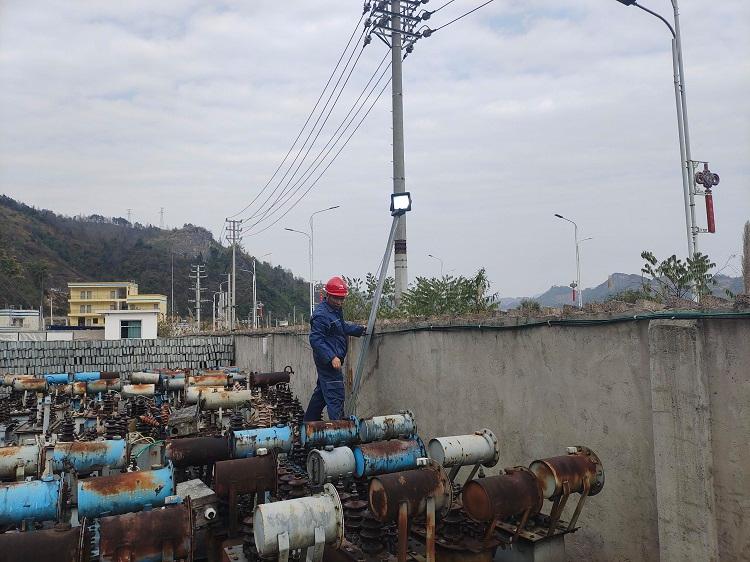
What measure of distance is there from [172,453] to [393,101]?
432 inches

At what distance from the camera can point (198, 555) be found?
12.8 feet

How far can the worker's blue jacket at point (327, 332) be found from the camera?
5.94 metres

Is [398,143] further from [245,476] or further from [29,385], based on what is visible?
[245,476]

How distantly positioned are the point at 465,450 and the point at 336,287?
274 centimetres

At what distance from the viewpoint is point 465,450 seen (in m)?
3.87

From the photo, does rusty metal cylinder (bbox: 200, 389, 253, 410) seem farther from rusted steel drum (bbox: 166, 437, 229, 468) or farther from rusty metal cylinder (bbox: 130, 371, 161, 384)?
rusty metal cylinder (bbox: 130, 371, 161, 384)

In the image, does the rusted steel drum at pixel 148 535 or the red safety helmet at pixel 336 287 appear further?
the red safety helmet at pixel 336 287

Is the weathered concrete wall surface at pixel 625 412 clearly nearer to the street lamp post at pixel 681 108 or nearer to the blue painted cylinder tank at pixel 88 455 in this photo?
the blue painted cylinder tank at pixel 88 455

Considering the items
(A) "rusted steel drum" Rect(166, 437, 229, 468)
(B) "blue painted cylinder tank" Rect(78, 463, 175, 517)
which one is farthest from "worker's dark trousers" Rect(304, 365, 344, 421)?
(B) "blue painted cylinder tank" Rect(78, 463, 175, 517)

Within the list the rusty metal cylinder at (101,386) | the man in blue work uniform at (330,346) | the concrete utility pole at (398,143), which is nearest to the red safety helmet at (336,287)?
the man in blue work uniform at (330,346)

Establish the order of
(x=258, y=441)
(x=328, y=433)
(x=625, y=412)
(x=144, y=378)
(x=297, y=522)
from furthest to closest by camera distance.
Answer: (x=144, y=378)
(x=328, y=433)
(x=258, y=441)
(x=625, y=412)
(x=297, y=522)

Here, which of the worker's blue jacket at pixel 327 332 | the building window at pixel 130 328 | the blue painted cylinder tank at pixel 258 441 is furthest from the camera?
the building window at pixel 130 328

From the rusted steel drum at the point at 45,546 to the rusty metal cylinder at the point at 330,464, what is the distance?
4.76ft

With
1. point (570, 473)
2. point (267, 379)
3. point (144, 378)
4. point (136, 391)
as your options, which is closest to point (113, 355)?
point (144, 378)
